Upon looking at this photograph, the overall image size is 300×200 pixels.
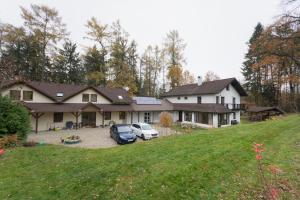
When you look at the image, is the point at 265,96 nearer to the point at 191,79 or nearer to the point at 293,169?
the point at 191,79

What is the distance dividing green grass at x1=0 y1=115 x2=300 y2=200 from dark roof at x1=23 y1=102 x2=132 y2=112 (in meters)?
12.2

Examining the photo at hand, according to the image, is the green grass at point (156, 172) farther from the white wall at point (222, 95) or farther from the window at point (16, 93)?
the white wall at point (222, 95)

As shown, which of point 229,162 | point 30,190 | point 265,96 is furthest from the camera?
point 265,96

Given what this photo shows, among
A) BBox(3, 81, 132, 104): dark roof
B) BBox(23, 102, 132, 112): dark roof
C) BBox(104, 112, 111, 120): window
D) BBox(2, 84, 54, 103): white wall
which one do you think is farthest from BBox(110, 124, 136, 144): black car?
BBox(2, 84, 54, 103): white wall

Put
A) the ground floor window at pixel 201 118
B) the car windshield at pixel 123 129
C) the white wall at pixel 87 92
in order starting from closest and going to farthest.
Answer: the car windshield at pixel 123 129
the white wall at pixel 87 92
the ground floor window at pixel 201 118

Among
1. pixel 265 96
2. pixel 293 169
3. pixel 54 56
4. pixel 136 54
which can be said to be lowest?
pixel 293 169

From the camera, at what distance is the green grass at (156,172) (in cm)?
612

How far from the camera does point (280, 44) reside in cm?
2286

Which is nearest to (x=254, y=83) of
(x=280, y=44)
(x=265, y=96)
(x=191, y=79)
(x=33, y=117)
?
(x=265, y=96)

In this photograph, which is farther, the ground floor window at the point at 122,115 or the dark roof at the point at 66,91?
the ground floor window at the point at 122,115

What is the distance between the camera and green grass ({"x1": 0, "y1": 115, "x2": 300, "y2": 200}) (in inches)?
241

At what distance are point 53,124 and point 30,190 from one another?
62.0ft

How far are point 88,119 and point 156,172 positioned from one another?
69.8 feet

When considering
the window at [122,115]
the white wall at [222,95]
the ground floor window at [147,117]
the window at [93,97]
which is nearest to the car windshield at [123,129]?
the window at [122,115]
